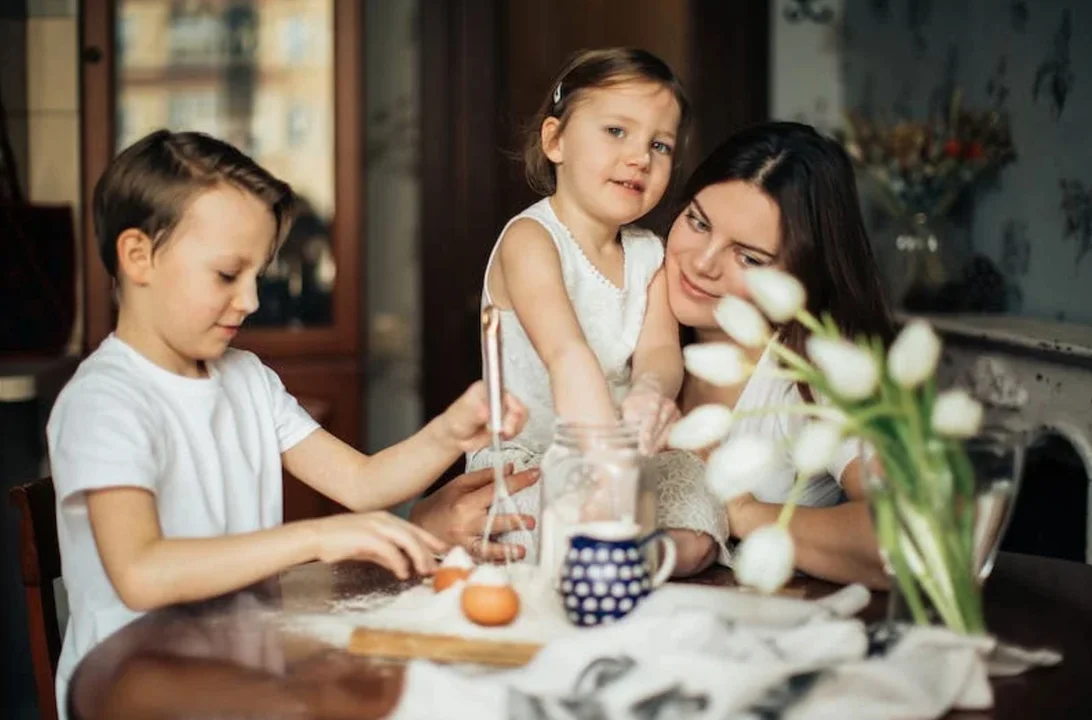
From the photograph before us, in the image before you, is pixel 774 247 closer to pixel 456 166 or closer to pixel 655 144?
pixel 655 144

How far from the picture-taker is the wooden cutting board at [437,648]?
126 cm

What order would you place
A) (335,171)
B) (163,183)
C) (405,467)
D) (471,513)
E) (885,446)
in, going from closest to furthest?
(885,446)
(163,183)
(405,467)
(471,513)
(335,171)

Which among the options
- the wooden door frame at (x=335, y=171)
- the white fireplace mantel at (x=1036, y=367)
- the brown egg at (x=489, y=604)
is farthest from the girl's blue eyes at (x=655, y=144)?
the wooden door frame at (x=335, y=171)

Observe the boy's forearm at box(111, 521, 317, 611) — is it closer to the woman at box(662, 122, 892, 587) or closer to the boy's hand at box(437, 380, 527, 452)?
the boy's hand at box(437, 380, 527, 452)

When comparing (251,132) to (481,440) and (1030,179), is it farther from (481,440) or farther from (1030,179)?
(481,440)

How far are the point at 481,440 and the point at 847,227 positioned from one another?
0.67m

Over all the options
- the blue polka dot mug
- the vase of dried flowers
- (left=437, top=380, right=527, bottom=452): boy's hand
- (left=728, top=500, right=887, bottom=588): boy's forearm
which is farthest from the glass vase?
the vase of dried flowers

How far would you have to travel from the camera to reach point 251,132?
161 inches

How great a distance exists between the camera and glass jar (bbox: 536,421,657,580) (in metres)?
1.39

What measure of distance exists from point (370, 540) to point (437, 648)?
18 cm

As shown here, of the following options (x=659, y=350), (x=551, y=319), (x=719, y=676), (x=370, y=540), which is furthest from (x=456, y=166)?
(x=719, y=676)

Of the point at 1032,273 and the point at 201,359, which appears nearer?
the point at 201,359

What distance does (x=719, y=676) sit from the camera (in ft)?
3.45

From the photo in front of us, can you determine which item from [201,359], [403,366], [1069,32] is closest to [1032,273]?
[1069,32]
